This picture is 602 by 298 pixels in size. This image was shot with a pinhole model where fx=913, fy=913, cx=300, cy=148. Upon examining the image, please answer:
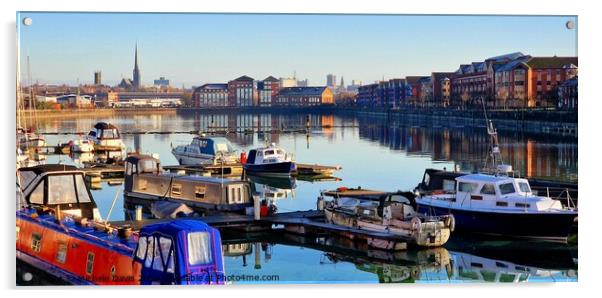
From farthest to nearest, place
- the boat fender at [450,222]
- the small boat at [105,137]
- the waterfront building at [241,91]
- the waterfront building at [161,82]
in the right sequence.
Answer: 1. the small boat at [105,137]
2. the waterfront building at [241,91]
3. the boat fender at [450,222]
4. the waterfront building at [161,82]

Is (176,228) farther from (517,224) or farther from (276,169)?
(276,169)

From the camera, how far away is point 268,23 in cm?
1071

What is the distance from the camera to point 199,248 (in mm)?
9109

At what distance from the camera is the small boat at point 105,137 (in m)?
32.1

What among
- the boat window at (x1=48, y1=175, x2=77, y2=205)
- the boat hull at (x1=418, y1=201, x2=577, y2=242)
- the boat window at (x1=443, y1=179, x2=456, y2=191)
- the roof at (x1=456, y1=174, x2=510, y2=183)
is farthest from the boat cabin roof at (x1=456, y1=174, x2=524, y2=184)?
the boat window at (x1=48, y1=175, x2=77, y2=205)

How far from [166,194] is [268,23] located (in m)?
8.54

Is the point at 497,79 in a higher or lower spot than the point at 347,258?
higher

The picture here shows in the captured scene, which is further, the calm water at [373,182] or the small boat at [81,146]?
the small boat at [81,146]

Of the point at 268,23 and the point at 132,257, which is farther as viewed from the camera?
the point at 268,23

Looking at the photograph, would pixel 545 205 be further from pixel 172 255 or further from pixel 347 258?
pixel 172 255

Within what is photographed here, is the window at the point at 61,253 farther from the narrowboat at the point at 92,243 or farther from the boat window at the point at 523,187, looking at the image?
the boat window at the point at 523,187

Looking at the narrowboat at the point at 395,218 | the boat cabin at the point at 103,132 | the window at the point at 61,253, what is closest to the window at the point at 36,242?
the window at the point at 61,253

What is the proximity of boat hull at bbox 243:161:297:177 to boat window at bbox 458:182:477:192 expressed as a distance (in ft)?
38.7

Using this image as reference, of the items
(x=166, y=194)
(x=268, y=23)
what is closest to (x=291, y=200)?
(x=166, y=194)
